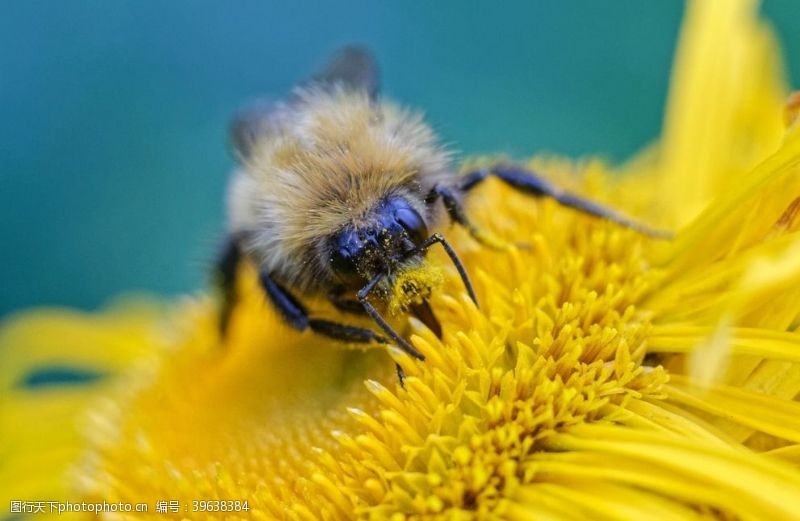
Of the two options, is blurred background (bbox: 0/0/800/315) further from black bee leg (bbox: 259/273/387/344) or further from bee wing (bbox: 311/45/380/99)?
black bee leg (bbox: 259/273/387/344)

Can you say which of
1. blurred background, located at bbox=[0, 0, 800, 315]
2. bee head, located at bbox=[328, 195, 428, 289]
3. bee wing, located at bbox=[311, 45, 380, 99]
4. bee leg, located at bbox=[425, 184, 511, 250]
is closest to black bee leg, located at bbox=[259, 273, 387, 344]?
bee head, located at bbox=[328, 195, 428, 289]

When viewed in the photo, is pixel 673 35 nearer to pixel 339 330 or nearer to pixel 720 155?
pixel 720 155

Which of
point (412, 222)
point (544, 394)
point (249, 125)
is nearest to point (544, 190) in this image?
point (412, 222)

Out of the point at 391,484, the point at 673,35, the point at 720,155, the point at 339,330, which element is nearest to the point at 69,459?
the point at 339,330

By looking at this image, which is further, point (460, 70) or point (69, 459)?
point (460, 70)

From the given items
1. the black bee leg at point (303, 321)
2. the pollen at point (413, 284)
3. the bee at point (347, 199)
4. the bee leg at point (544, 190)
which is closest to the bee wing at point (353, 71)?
the bee at point (347, 199)

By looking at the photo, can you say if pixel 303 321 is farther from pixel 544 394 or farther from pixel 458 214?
pixel 544 394
